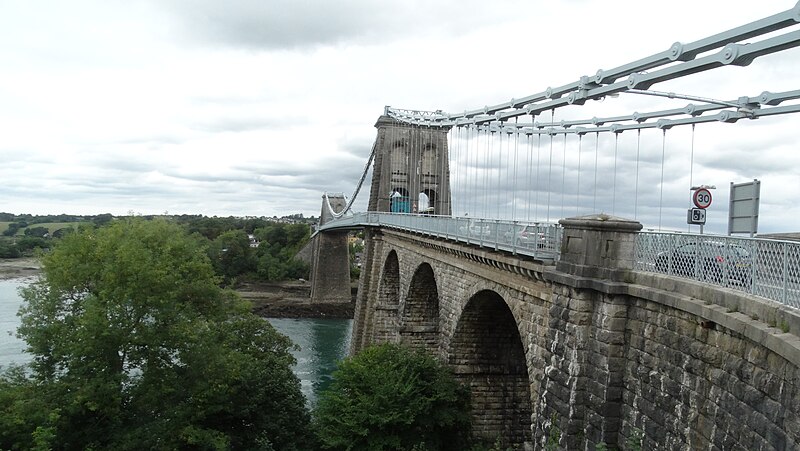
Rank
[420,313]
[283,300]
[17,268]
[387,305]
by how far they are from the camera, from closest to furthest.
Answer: [420,313]
[387,305]
[283,300]
[17,268]

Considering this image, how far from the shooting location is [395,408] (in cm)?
1361

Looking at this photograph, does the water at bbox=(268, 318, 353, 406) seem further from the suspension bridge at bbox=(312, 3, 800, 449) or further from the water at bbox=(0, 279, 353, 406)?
the suspension bridge at bbox=(312, 3, 800, 449)

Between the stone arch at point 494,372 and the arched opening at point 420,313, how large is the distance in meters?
4.65

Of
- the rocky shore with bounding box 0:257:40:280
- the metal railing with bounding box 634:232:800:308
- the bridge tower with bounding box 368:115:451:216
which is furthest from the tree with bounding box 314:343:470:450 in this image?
the rocky shore with bounding box 0:257:40:280

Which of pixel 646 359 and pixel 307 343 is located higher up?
pixel 646 359

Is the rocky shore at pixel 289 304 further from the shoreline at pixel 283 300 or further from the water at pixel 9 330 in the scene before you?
the water at pixel 9 330

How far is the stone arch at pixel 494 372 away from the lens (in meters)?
14.4

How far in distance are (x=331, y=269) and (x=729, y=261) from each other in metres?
45.6

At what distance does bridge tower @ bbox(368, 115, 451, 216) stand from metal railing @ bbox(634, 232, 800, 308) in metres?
23.4

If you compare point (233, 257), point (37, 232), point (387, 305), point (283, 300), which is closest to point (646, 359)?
point (387, 305)

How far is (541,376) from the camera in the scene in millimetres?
8961

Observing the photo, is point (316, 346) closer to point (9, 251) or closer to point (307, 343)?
point (307, 343)

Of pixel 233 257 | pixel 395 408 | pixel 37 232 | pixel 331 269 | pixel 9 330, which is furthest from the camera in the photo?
pixel 37 232

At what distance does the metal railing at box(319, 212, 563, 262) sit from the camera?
29.9 ft
